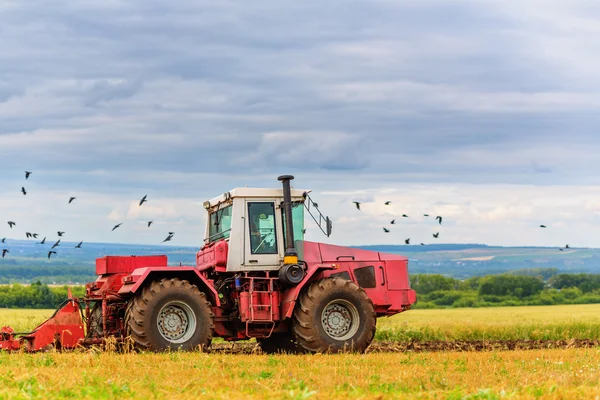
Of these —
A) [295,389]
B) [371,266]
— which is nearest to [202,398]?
[295,389]

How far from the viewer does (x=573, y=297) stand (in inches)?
2657

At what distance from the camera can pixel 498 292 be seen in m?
70.1

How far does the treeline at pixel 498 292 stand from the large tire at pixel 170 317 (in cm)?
4643

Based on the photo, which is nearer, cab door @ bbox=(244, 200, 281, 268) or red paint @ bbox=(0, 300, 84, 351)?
red paint @ bbox=(0, 300, 84, 351)

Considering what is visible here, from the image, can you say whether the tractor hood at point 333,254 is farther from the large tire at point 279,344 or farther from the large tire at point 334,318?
the large tire at point 279,344

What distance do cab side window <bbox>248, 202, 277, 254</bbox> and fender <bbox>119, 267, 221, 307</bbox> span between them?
1.25 metres

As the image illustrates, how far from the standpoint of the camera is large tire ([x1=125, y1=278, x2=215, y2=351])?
1803 cm

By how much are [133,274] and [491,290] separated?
178ft

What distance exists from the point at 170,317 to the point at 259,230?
103 inches

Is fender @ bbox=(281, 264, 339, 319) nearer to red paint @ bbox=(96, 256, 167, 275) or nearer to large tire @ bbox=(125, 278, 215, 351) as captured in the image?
large tire @ bbox=(125, 278, 215, 351)

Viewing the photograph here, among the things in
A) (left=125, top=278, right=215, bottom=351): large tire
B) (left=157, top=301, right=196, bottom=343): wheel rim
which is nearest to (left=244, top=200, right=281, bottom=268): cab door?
(left=125, top=278, right=215, bottom=351): large tire

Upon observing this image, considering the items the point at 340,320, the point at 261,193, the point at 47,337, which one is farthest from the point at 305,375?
the point at 47,337

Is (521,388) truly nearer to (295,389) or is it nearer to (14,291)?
(295,389)

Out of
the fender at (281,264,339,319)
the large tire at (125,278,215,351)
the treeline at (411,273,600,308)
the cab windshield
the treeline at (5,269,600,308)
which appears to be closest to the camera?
the large tire at (125,278,215,351)
